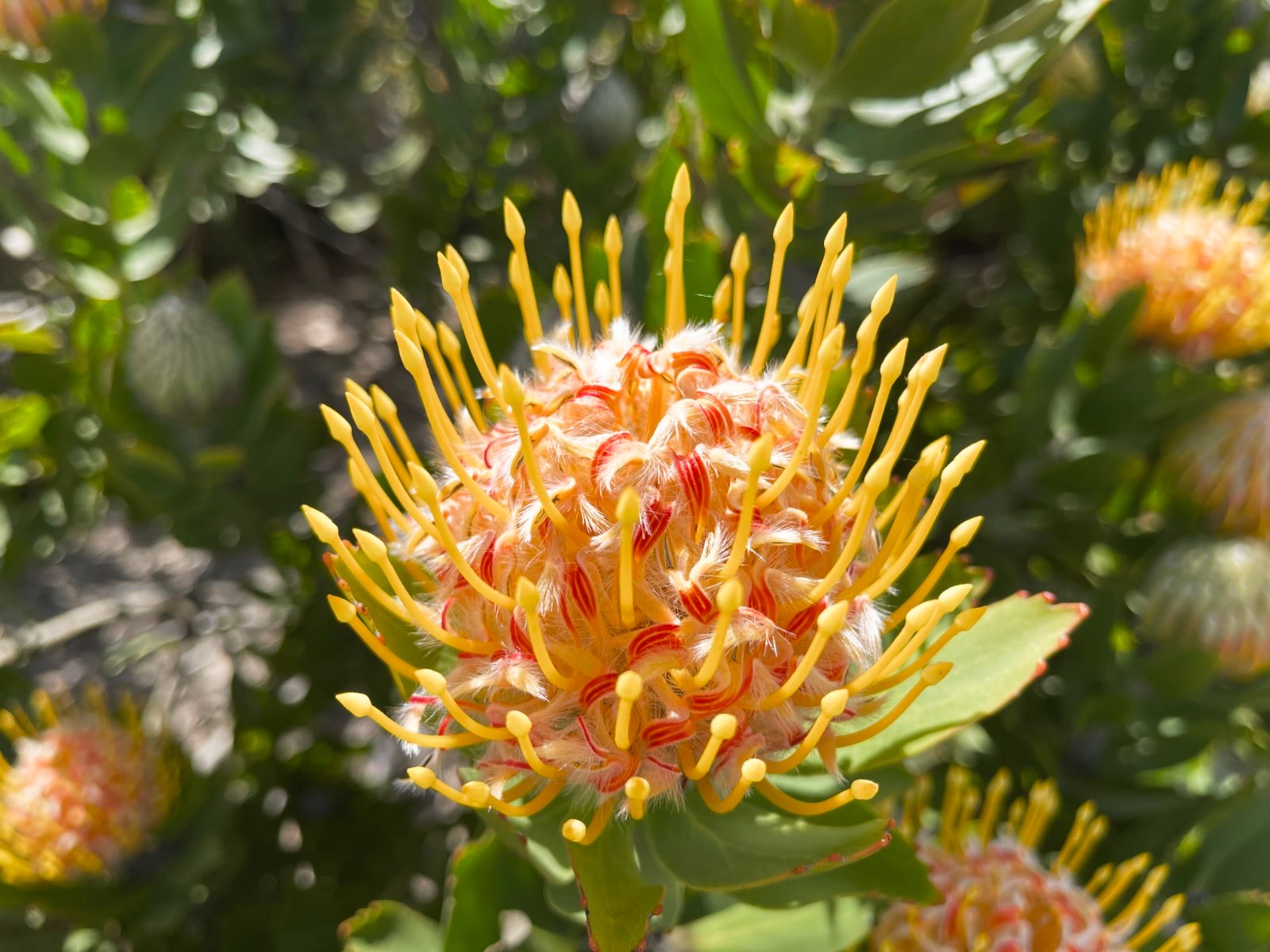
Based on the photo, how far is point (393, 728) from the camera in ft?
1.76

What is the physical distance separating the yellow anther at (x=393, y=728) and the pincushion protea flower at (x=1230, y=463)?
3.89ft

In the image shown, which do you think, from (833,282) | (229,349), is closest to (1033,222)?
(833,282)

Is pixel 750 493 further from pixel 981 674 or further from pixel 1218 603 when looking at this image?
pixel 1218 603

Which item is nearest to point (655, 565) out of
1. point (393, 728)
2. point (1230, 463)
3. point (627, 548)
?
point (627, 548)

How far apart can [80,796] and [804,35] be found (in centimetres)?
138

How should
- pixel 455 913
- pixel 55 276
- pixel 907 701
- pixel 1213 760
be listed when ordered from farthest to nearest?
pixel 1213 760, pixel 55 276, pixel 455 913, pixel 907 701

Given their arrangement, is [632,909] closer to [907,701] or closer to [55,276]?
[907,701]

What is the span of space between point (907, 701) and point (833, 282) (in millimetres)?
295

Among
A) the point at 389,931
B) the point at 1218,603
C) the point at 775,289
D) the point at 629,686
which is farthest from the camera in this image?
the point at 1218,603

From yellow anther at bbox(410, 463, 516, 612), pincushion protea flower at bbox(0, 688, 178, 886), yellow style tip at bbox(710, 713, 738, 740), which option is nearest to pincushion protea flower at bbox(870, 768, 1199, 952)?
yellow style tip at bbox(710, 713, 738, 740)

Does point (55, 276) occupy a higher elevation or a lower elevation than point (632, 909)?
lower

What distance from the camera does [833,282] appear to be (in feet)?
1.99

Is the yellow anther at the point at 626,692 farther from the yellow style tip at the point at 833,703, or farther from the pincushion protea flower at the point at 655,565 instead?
the yellow style tip at the point at 833,703

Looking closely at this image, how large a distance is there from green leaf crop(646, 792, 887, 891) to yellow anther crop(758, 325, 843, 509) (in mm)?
240
